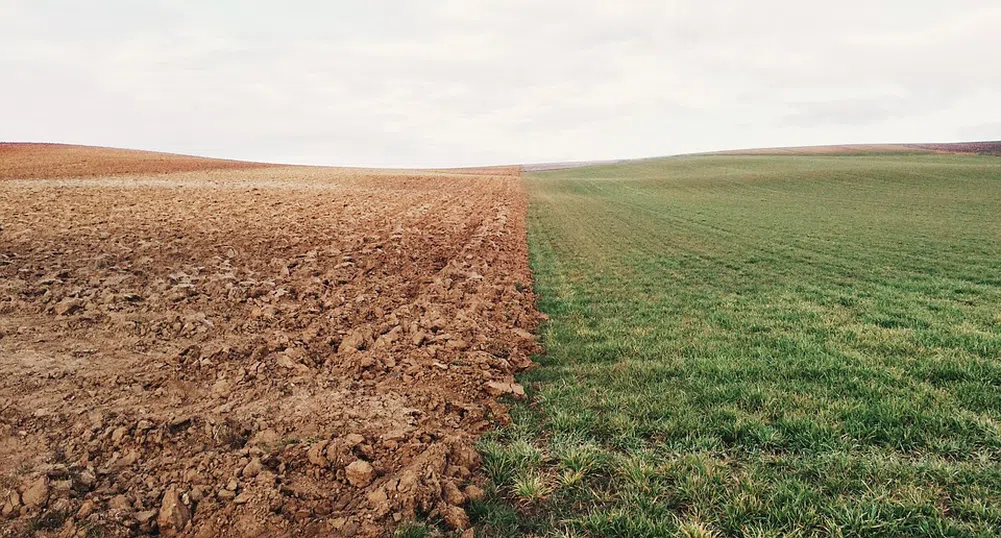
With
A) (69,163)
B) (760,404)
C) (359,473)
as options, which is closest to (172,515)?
(359,473)

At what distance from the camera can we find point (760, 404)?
15.4ft

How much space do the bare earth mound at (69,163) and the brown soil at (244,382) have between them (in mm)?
32051

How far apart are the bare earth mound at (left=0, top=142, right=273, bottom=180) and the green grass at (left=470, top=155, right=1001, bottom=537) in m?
40.9

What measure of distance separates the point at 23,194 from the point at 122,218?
9578 millimetres

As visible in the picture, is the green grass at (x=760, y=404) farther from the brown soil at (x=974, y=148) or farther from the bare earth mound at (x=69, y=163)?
the brown soil at (x=974, y=148)

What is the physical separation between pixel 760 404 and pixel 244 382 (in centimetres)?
503

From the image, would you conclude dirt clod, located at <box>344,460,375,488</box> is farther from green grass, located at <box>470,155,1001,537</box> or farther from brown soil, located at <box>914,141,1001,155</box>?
brown soil, located at <box>914,141,1001,155</box>

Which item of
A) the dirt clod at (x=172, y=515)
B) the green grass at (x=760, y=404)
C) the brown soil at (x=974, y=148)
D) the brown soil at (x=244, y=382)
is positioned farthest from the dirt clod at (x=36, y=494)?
the brown soil at (x=974, y=148)

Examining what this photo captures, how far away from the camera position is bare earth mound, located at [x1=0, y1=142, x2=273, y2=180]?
3600 cm

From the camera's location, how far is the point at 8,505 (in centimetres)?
331

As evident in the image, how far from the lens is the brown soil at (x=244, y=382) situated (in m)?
3.43

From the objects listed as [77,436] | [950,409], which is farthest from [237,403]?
[950,409]

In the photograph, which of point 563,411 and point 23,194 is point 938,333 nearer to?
point 563,411

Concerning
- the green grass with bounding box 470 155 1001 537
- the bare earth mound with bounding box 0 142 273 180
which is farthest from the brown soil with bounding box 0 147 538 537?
the bare earth mound with bounding box 0 142 273 180
